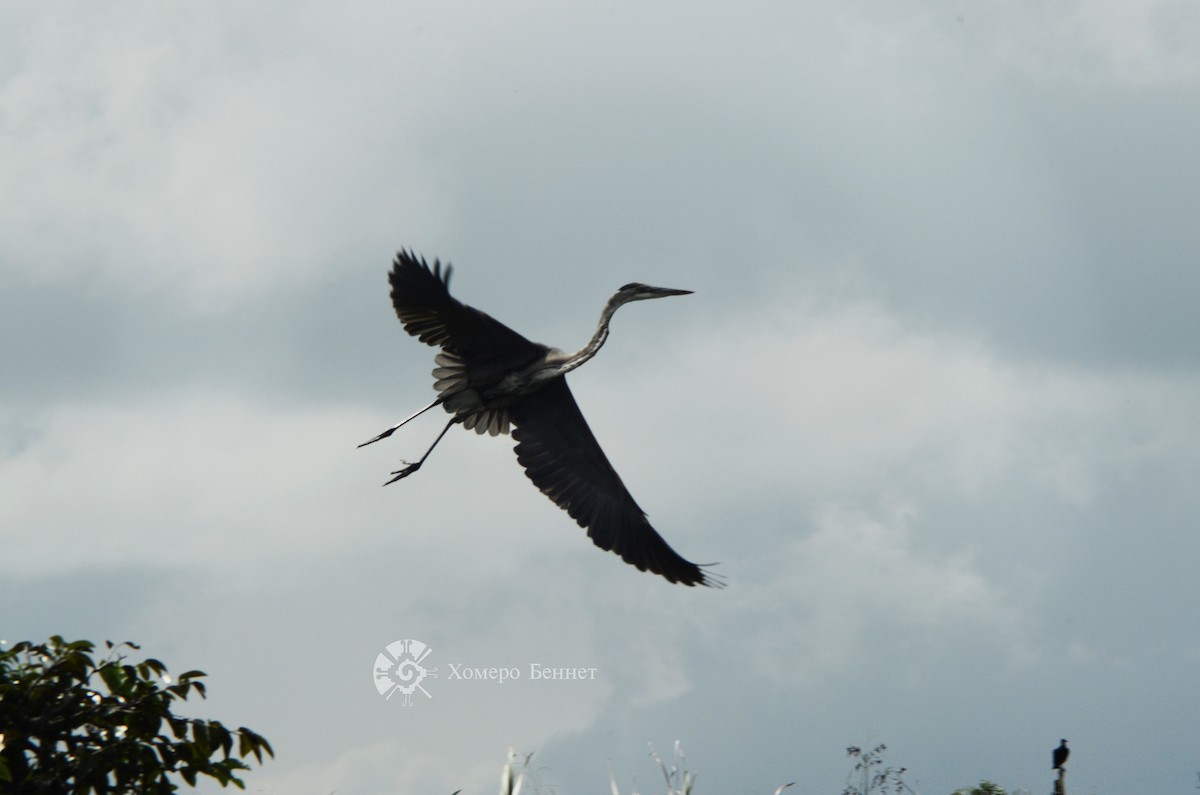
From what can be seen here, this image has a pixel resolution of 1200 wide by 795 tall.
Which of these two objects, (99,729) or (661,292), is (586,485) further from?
(99,729)

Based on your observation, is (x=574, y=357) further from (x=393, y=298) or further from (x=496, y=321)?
(x=393, y=298)

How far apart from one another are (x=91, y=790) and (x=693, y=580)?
25.3 ft

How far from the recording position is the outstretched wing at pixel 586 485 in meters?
14.7

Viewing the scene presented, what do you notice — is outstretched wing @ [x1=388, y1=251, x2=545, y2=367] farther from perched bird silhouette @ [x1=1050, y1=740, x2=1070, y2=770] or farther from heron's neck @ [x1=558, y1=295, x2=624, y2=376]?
perched bird silhouette @ [x1=1050, y1=740, x2=1070, y2=770]

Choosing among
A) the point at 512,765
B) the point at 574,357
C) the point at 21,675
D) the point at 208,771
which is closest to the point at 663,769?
the point at 512,765

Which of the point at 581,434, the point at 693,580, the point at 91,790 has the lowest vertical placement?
the point at 91,790

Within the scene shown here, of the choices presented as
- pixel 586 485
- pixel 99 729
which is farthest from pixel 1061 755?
pixel 99 729

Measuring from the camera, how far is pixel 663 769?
969cm

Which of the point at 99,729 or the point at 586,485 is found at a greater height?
the point at 586,485

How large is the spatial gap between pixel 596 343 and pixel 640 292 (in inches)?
26.9

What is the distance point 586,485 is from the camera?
15.0 metres

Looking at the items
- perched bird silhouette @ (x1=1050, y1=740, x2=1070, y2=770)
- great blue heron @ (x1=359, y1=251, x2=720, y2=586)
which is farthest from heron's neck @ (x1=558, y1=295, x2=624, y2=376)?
perched bird silhouette @ (x1=1050, y1=740, x2=1070, y2=770)

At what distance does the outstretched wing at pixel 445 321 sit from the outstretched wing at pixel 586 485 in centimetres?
82

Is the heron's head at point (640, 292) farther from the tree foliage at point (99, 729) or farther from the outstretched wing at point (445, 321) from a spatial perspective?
the tree foliage at point (99, 729)
